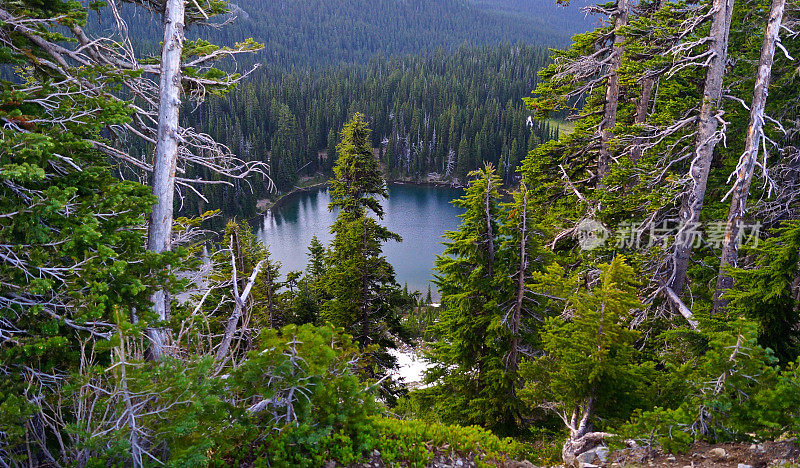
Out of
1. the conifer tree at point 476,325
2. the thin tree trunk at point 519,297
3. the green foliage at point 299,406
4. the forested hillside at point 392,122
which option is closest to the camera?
the green foliage at point 299,406

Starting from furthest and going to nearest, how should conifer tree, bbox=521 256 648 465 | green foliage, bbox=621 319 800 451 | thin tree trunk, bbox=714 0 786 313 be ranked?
thin tree trunk, bbox=714 0 786 313 → conifer tree, bbox=521 256 648 465 → green foliage, bbox=621 319 800 451

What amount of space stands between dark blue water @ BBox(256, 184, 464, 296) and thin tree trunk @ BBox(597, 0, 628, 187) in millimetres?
25992

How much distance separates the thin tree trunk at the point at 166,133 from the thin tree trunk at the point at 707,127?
8.36 meters

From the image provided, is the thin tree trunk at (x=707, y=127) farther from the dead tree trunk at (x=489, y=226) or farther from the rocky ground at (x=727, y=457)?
the rocky ground at (x=727, y=457)

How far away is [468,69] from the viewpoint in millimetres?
149250

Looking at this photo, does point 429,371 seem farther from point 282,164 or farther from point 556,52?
point 282,164

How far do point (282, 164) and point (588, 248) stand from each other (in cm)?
8483

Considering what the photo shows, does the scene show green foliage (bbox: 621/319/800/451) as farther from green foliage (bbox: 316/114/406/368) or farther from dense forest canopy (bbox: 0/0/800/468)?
green foliage (bbox: 316/114/406/368)

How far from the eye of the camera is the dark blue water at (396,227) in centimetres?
5116

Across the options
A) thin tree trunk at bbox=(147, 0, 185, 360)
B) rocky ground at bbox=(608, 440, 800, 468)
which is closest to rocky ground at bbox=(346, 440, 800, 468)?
rocky ground at bbox=(608, 440, 800, 468)

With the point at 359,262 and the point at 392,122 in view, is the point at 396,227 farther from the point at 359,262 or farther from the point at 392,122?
the point at 392,122

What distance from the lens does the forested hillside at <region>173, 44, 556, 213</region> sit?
99375 mm

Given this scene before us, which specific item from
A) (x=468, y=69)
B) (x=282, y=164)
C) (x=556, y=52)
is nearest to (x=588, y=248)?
(x=556, y=52)

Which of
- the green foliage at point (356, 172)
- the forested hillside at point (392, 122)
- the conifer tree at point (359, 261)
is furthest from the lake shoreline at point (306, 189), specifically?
the conifer tree at point (359, 261)
